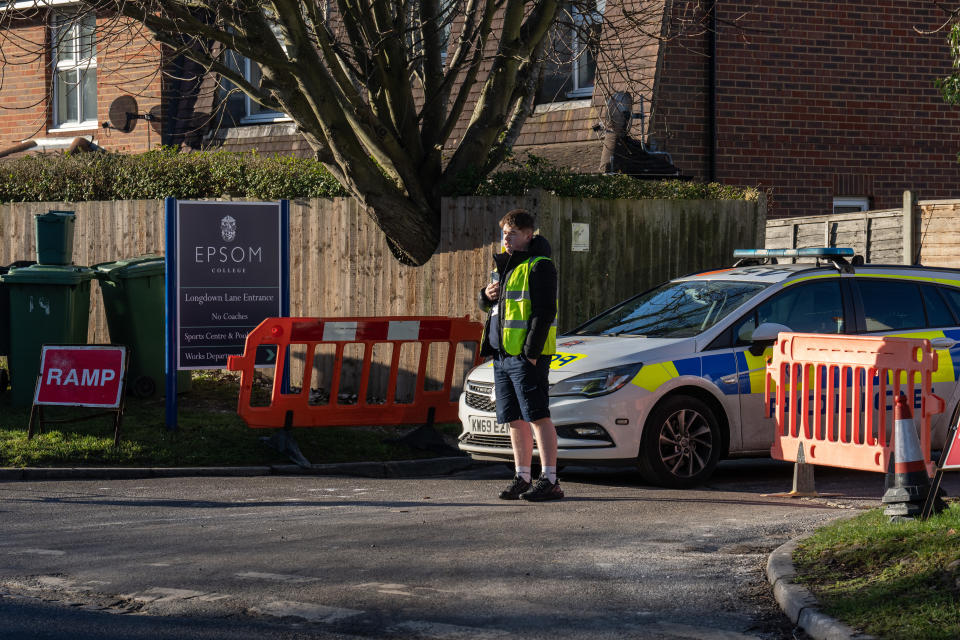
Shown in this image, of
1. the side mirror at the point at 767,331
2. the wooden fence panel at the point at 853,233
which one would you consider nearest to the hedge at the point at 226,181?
the wooden fence panel at the point at 853,233

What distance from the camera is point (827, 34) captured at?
60.2 feet

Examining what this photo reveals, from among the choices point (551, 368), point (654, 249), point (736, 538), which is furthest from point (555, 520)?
point (654, 249)

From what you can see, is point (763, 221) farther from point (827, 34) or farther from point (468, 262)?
point (827, 34)

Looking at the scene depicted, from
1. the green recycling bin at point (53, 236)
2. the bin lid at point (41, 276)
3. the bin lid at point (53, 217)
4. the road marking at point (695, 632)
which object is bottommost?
the road marking at point (695, 632)

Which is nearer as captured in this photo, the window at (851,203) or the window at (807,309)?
the window at (807,309)

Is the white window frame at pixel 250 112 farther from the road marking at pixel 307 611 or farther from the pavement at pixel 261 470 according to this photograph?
the road marking at pixel 307 611

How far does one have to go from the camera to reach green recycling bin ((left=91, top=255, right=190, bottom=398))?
13297mm

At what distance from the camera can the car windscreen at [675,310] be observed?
33.6 feet

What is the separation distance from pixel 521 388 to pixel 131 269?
5.73 m

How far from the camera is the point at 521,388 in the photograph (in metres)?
9.05

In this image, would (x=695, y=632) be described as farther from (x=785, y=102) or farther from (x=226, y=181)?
(x=785, y=102)

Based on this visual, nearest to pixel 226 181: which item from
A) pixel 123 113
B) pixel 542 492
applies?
pixel 542 492

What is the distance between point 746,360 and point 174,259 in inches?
194

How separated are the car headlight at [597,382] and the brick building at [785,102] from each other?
7258 mm
